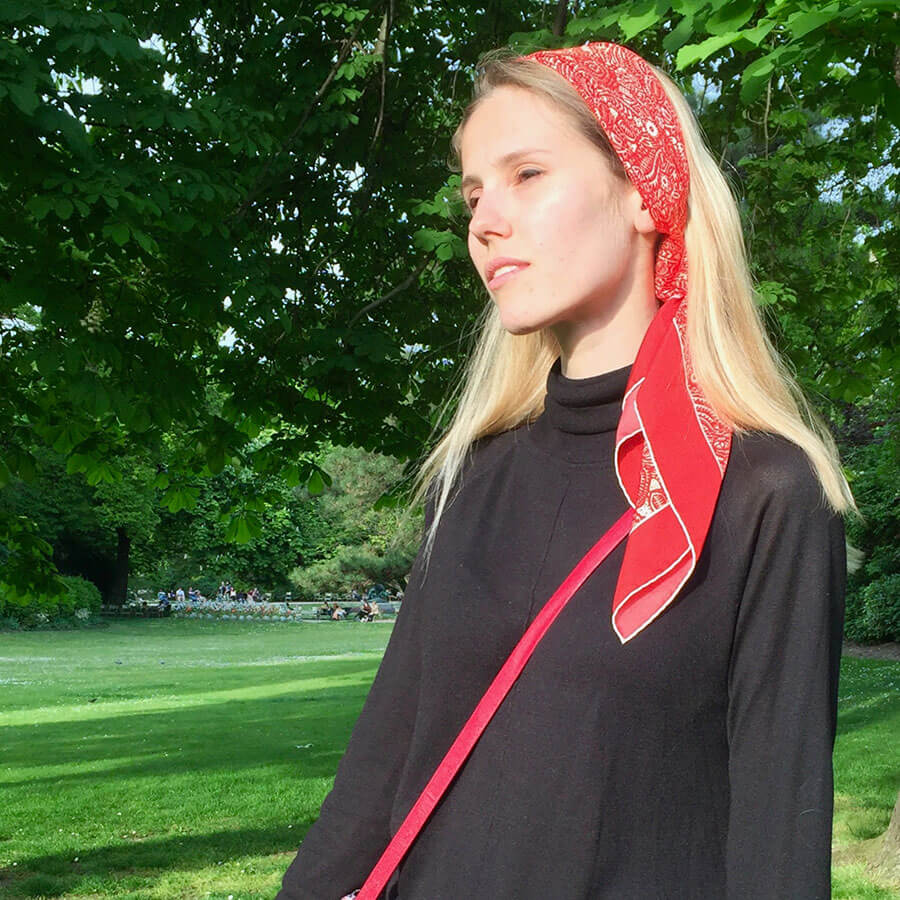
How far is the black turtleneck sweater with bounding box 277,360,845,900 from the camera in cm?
146

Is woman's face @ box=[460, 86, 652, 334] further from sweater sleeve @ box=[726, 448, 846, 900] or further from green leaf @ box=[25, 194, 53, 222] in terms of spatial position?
green leaf @ box=[25, 194, 53, 222]

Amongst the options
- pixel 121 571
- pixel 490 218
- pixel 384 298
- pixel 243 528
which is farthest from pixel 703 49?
pixel 121 571

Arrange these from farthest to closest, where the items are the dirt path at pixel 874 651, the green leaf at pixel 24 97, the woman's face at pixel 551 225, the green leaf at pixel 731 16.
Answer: the dirt path at pixel 874 651 < the green leaf at pixel 24 97 < the green leaf at pixel 731 16 < the woman's face at pixel 551 225

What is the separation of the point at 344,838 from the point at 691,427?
798mm

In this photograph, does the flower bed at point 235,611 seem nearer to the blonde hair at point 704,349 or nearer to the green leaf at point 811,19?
the green leaf at point 811,19

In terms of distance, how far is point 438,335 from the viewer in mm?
8797

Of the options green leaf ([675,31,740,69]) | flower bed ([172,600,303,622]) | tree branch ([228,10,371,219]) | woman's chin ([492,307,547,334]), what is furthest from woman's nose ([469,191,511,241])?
flower bed ([172,600,303,622])

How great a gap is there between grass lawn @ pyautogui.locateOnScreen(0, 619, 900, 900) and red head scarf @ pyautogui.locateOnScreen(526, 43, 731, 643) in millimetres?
6095

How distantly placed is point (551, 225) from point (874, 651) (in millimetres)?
25795

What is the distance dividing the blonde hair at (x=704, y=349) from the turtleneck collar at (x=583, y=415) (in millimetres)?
117

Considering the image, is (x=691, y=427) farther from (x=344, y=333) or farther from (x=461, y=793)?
(x=344, y=333)

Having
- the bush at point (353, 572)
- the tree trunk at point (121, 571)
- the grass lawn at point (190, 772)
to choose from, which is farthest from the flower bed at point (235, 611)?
the grass lawn at point (190, 772)

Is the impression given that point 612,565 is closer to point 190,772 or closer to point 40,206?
point 40,206

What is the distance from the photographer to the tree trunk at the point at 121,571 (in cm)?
5147
